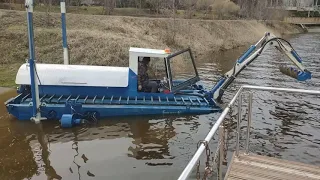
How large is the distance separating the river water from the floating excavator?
349mm

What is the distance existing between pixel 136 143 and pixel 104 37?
1272 centimetres

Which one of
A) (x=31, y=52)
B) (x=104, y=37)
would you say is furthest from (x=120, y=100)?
(x=104, y=37)

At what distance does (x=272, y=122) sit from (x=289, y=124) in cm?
53

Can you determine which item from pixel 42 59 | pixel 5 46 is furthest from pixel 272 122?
pixel 5 46

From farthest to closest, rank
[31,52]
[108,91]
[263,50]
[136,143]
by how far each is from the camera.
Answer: [108,91], [263,50], [31,52], [136,143]

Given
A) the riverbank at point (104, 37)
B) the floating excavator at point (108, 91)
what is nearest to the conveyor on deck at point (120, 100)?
the floating excavator at point (108, 91)

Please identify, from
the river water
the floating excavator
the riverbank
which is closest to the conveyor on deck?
the floating excavator

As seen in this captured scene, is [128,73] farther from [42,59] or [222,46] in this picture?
[222,46]

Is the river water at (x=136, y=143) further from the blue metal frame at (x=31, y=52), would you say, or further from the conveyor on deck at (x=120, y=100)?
the blue metal frame at (x=31, y=52)

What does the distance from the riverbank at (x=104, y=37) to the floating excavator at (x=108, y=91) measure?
513 cm

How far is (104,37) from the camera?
20.5 m

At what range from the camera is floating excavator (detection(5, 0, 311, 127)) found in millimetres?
10500

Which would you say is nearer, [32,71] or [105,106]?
[32,71]

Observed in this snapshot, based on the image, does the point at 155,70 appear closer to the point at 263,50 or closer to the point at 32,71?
the point at 263,50
